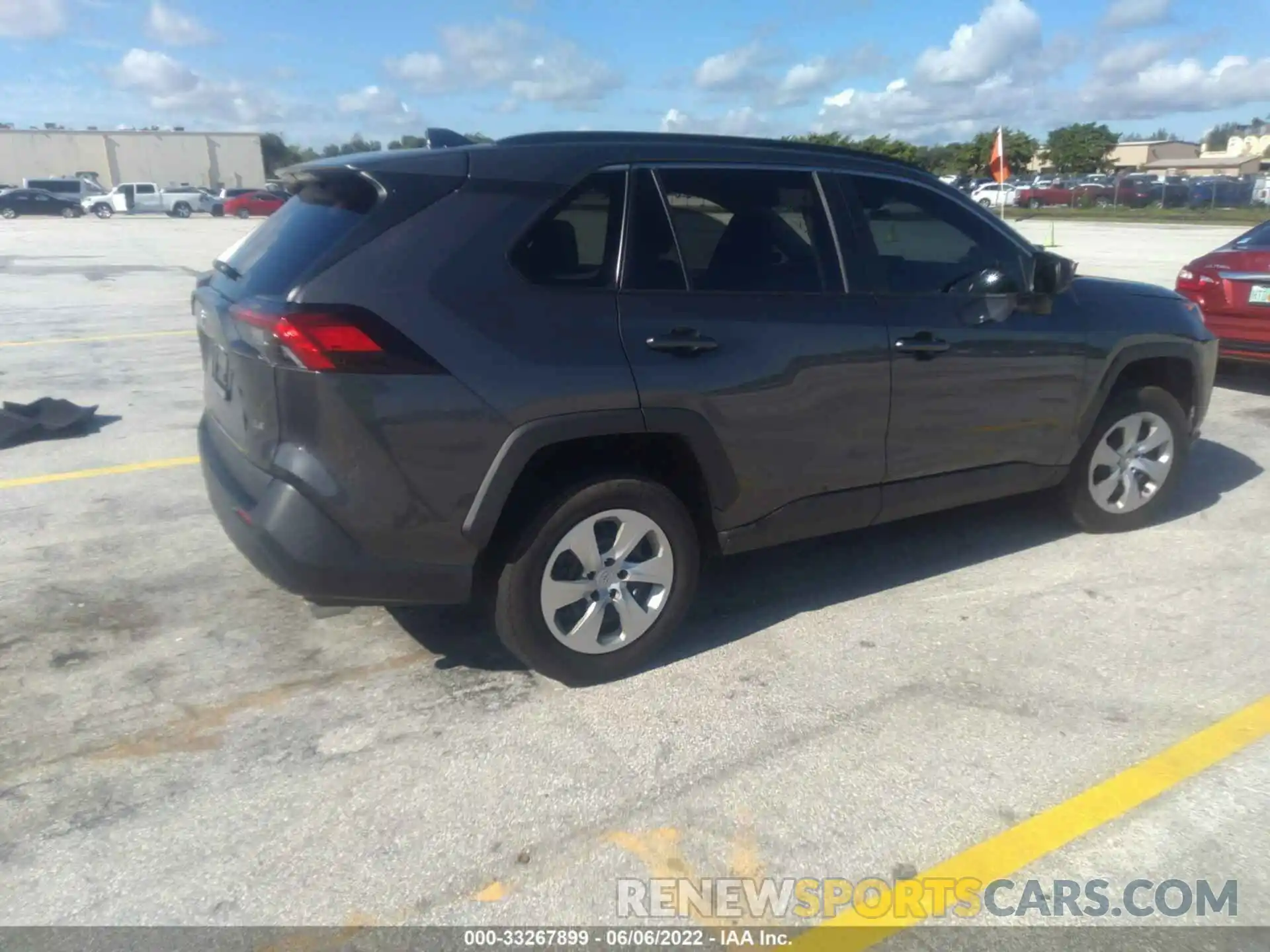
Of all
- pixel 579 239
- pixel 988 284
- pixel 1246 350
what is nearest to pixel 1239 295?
pixel 1246 350

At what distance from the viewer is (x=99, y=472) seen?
6.20 metres

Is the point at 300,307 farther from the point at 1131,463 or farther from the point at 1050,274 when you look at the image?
the point at 1131,463

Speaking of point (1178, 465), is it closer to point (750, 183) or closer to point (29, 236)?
point (750, 183)

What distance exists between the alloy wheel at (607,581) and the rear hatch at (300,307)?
2.93 ft

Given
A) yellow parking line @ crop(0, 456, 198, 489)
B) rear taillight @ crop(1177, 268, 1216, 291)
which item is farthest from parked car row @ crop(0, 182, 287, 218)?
rear taillight @ crop(1177, 268, 1216, 291)

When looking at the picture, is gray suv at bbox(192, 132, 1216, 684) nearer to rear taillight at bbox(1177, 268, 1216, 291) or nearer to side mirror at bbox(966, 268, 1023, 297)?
side mirror at bbox(966, 268, 1023, 297)

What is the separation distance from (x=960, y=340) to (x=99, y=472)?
4928mm

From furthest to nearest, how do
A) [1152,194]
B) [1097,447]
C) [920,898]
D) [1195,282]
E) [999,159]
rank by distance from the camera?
[1152,194], [999,159], [1195,282], [1097,447], [920,898]

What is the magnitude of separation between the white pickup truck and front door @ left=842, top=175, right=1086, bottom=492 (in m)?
52.6

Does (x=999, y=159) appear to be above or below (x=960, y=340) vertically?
above

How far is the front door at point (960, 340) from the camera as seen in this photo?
13.9 ft

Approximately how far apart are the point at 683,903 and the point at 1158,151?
140343 millimetres

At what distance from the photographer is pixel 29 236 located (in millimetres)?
31391

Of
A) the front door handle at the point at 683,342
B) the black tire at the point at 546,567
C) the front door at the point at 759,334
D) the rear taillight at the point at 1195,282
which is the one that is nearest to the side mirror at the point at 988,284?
the front door at the point at 759,334
